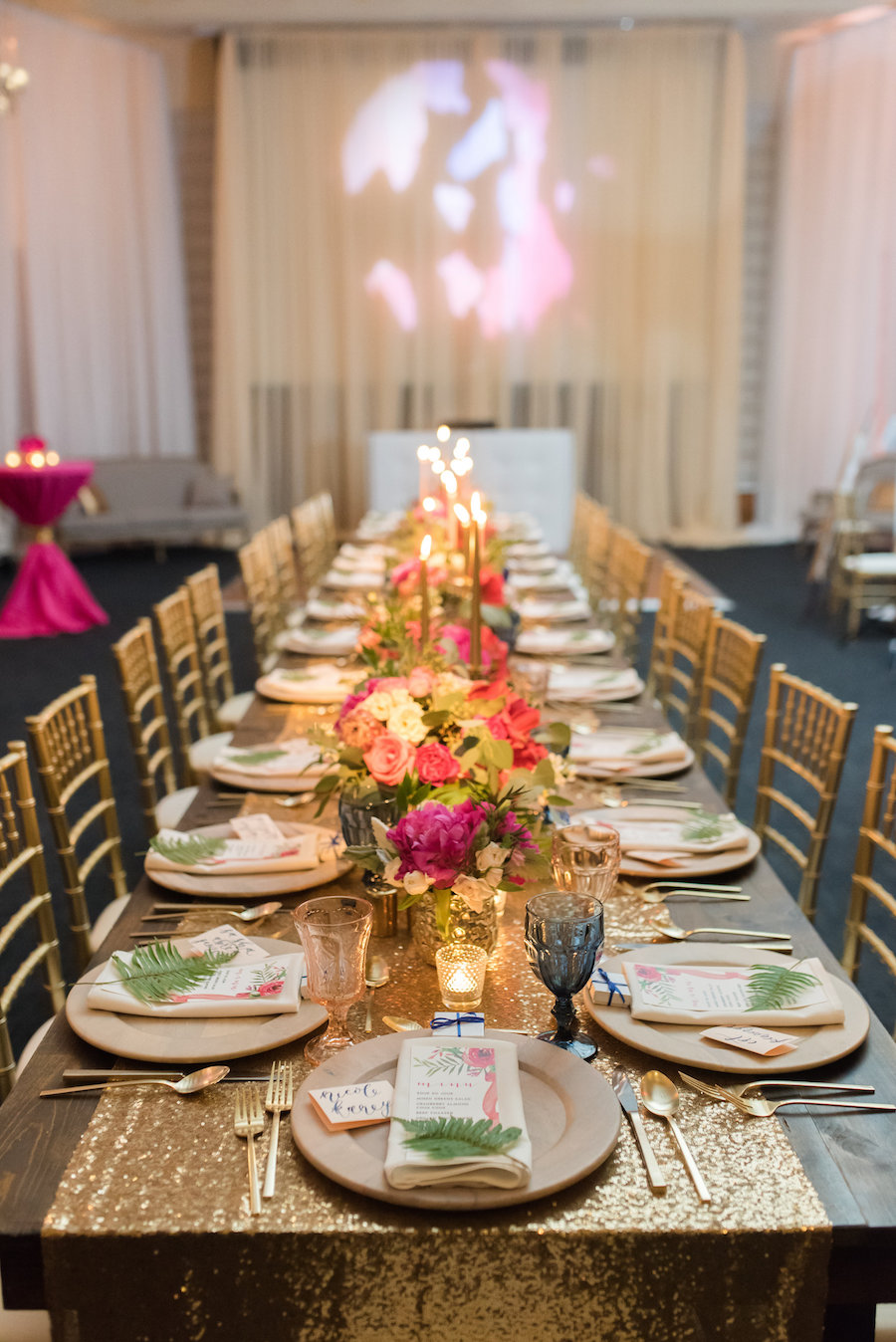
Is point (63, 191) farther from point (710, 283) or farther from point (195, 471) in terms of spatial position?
point (710, 283)

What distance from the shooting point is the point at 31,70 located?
8.26m

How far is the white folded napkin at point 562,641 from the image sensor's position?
306cm

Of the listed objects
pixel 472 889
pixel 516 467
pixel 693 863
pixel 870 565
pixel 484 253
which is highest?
pixel 484 253

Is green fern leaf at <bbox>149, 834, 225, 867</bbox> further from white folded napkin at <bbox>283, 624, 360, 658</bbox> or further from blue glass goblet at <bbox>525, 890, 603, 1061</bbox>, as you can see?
white folded napkin at <bbox>283, 624, 360, 658</bbox>

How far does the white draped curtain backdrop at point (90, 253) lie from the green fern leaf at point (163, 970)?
7871 millimetres

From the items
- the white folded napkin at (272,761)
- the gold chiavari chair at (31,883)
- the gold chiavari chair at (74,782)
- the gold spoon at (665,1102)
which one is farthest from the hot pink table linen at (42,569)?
the gold spoon at (665,1102)

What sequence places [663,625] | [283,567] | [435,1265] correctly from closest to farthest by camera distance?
[435,1265], [663,625], [283,567]

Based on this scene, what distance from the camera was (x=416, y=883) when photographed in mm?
1301

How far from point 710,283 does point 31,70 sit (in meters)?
5.36

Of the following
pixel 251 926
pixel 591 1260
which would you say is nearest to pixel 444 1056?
pixel 591 1260

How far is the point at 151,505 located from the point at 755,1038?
27.7 feet

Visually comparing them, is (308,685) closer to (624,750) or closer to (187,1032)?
(624,750)

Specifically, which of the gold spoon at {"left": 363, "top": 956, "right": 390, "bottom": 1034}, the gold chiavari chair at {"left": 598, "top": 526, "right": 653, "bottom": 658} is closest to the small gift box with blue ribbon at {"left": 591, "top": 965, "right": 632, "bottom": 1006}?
the gold spoon at {"left": 363, "top": 956, "right": 390, "bottom": 1034}

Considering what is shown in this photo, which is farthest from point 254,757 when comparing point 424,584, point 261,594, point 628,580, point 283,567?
point 283,567
